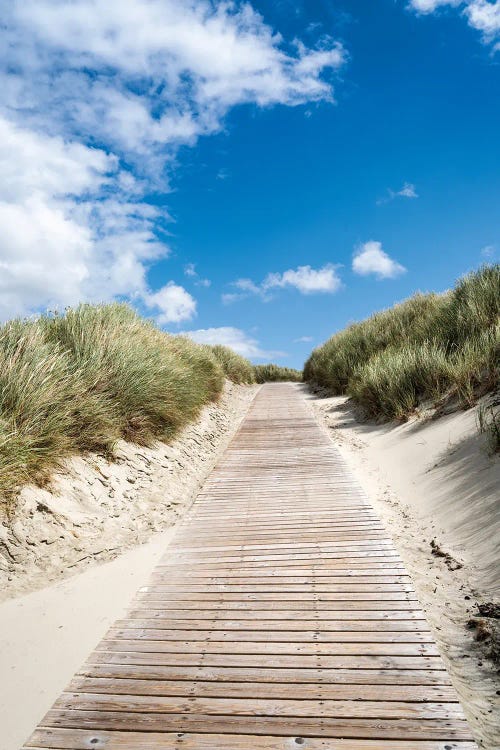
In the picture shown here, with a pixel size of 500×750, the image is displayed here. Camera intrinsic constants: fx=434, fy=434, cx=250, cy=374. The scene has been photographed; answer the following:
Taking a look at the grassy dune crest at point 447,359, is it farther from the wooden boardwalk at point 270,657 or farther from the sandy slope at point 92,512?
the sandy slope at point 92,512

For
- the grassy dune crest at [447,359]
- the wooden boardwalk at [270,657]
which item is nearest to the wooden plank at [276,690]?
the wooden boardwalk at [270,657]

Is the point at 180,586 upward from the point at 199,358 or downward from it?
downward

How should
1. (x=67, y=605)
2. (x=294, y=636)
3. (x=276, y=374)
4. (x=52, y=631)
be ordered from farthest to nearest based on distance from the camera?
(x=276, y=374) < (x=67, y=605) < (x=52, y=631) < (x=294, y=636)

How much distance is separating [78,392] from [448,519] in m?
4.33

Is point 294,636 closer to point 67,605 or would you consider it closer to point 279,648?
point 279,648

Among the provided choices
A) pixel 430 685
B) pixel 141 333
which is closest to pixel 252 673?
pixel 430 685

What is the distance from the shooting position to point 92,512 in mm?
4461

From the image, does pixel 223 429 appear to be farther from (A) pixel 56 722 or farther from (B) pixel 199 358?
(A) pixel 56 722

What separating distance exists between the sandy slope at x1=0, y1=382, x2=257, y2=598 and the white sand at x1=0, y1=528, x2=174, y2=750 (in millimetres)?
222

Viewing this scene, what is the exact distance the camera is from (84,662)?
2.62 meters

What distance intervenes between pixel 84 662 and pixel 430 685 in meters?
1.97

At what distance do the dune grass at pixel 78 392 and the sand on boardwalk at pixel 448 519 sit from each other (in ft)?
10.3

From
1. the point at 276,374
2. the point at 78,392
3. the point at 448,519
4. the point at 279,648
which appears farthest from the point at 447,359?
the point at 276,374

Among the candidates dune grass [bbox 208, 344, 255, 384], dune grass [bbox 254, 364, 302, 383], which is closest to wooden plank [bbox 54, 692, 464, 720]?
dune grass [bbox 208, 344, 255, 384]
